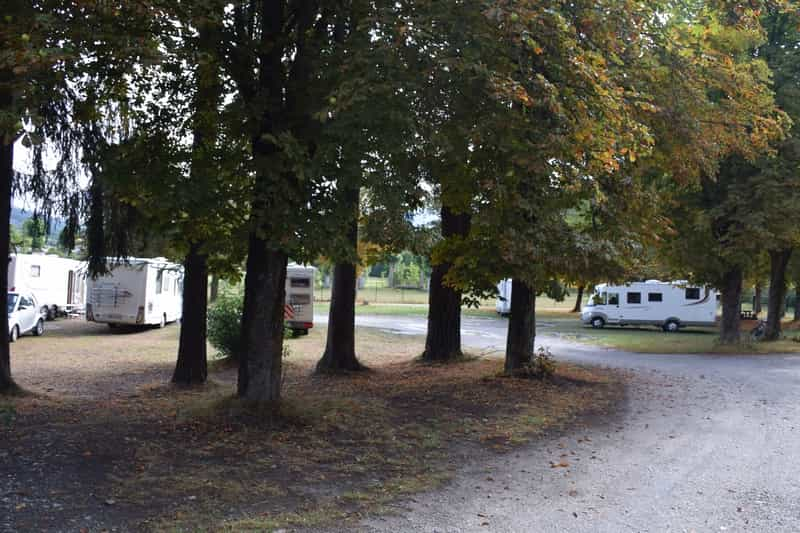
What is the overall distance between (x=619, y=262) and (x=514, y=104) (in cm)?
317

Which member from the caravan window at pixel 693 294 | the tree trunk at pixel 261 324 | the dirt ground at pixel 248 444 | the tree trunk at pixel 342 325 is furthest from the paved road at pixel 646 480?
the caravan window at pixel 693 294

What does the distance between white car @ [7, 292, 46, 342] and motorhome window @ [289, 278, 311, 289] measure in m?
8.49

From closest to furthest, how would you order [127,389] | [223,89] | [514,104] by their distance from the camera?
1. [223,89]
2. [514,104]
3. [127,389]

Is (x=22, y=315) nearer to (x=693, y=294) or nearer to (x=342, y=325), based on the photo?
A: (x=342, y=325)

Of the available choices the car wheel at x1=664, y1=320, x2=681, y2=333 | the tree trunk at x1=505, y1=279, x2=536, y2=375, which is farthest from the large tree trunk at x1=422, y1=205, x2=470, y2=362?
the car wheel at x1=664, y1=320, x2=681, y2=333

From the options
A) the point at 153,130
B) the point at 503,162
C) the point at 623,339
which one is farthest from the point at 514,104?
the point at 623,339

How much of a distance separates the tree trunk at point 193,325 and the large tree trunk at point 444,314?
554 cm

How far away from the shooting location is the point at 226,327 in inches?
638

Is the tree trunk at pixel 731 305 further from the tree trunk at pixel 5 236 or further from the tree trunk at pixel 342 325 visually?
the tree trunk at pixel 5 236

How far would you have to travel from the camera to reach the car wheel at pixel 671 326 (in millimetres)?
36625

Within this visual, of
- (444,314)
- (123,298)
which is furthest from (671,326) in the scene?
(123,298)

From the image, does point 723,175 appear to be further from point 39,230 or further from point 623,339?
point 39,230

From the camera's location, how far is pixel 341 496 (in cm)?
604

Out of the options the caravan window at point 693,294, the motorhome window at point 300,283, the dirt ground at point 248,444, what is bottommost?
the dirt ground at point 248,444
